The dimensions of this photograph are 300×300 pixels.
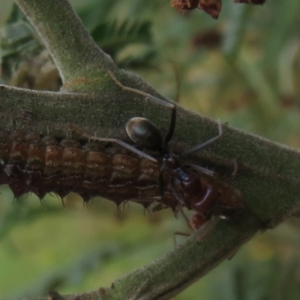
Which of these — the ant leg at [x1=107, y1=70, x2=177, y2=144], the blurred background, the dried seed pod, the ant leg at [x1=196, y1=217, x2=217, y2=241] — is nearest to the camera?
the dried seed pod

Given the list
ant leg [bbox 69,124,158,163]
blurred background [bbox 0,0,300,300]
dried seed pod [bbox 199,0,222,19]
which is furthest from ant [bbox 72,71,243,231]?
blurred background [bbox 0,0,300,300]

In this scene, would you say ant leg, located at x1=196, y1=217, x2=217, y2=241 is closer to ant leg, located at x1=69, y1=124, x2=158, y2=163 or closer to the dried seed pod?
ant leg, located at x1=69, y1=124, x2=158, y2=163

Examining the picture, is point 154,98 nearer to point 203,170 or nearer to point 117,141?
point 117,141

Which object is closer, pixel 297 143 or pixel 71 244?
pixel 297 143

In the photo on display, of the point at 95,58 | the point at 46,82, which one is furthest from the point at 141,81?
the point at 46,82

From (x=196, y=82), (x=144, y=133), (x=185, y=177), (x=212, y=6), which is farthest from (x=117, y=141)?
(x=196, y=82)

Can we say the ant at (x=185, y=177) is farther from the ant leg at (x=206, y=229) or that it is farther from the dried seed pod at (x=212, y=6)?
the dried seed pod at (x=212, y=6)

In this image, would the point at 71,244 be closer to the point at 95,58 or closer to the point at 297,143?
the point at 297,143
